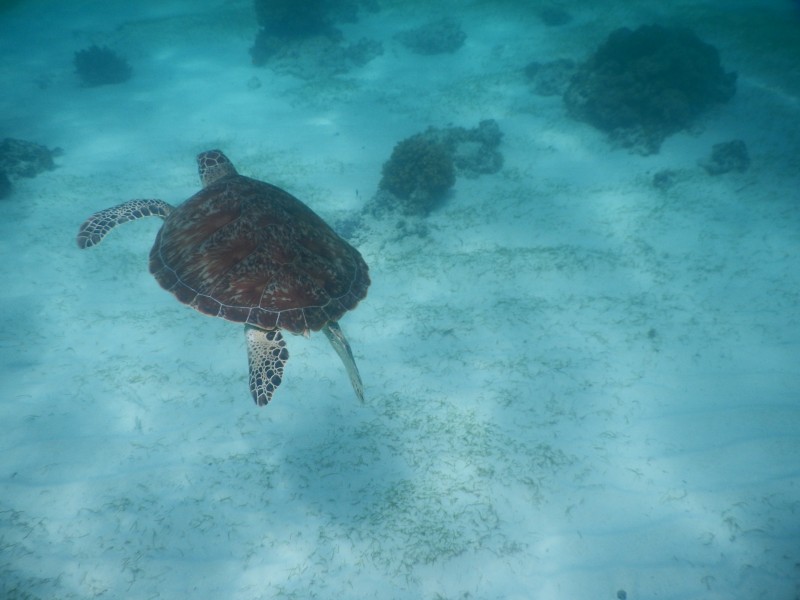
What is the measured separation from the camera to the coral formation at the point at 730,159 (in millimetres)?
8781

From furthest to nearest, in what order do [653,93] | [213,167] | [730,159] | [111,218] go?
[653,93] → [730,159] → [213,167] → [111,218]

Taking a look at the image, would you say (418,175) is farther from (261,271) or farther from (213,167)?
(261,271)

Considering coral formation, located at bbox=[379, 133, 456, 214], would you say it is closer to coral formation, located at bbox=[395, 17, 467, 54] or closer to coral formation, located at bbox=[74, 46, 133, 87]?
coral formation, located at bbox=[395, 17, 467, 54]

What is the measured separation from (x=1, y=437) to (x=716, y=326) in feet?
31.5

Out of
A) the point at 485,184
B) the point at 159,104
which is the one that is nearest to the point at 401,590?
the point at 485,184

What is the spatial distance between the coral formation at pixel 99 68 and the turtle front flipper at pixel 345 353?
1591cm

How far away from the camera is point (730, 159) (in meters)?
8.84

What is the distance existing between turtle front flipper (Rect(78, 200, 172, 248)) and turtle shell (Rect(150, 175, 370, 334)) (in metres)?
1.30

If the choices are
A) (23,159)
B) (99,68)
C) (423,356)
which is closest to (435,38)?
(99,68)

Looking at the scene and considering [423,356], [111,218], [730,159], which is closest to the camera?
[423,356]

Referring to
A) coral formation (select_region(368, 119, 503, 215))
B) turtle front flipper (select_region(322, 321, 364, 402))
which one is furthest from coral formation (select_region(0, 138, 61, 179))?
turtle front flipper (select_region(322, 321, 364, 402))

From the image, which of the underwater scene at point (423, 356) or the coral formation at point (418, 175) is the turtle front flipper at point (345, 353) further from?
the coral formation at point (418, 175)

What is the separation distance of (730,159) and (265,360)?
10.7 m

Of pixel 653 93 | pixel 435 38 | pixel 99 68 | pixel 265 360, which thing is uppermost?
pixel 435 38
